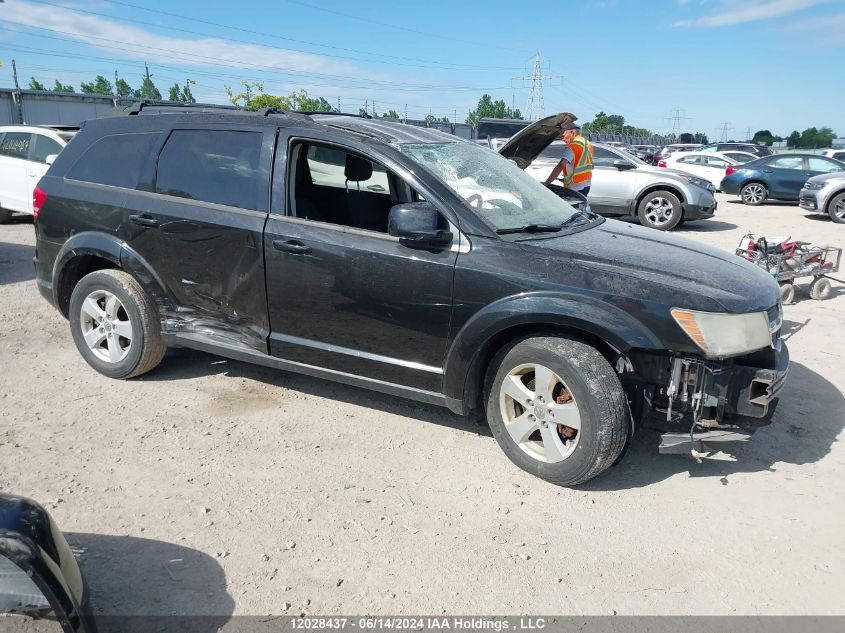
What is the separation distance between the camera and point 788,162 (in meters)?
17.9

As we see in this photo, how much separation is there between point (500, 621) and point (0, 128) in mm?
11859

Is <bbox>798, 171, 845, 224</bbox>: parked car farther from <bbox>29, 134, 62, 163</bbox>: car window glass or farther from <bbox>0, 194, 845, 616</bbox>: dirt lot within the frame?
<bbox>29, 134, 62, 163</bbox>: car window glass

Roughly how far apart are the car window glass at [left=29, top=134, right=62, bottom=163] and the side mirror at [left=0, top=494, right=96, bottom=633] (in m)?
9.76

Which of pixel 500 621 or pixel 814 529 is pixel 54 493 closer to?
pixel 500 621

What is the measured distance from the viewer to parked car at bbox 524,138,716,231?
1238 centimetres

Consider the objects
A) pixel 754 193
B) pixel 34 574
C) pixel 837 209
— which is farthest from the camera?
pixel 754 193

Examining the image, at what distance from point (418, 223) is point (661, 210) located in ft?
33.6

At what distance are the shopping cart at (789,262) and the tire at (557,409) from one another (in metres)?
4.72

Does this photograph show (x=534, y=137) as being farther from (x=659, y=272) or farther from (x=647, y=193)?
(x=647, y=193)

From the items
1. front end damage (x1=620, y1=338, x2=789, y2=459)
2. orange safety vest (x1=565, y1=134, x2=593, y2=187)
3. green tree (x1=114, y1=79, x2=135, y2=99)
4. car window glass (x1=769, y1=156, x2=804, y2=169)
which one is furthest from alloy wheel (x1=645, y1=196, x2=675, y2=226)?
green tree (x1=114, y1=79, x2=135, y2=99)

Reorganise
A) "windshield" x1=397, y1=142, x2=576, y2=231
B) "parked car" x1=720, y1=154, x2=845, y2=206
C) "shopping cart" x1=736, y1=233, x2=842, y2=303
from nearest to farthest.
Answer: "windshield" x1=397, y1=142, x2=576, y2=231, "shopping cart" x1=736, y1=233, x2=842, y2=303, "parked car" x1=720, y1=154, x2=845, y2=206

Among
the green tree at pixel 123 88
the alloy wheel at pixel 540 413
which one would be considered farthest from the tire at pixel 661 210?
the green tree at pixel 123 88

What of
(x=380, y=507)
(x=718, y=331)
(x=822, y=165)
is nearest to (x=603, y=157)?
(x=822, y=165)

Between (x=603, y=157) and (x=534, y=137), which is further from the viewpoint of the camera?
(x=603, y=157)
